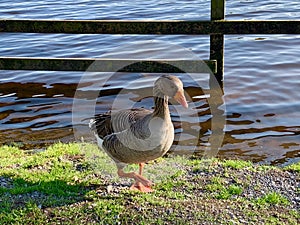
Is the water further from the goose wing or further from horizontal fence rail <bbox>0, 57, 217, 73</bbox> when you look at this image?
the goose wing

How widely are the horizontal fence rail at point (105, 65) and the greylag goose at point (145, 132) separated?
2.54 m

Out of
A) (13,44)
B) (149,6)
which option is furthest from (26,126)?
(149,6)

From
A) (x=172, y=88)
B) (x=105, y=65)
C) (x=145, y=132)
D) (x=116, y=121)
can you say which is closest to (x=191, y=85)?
(x=105, y=65)

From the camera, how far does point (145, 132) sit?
237 inches

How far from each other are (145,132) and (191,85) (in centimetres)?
576

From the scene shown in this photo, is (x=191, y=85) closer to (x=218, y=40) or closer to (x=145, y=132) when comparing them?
(x=218, y=40)

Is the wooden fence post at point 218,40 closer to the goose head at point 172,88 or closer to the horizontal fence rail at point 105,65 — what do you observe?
the horizontal fence rail at point 105,65

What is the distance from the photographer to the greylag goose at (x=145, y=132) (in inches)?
237

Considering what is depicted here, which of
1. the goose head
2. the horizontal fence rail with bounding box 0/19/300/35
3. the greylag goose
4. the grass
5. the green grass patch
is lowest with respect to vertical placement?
the green grass patch

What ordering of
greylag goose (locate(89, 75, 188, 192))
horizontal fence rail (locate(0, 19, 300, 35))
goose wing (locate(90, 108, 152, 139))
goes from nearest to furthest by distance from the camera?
greylag goose (locate(89, 75, 188, 192)) < goose wing (locate(90, 108, 152, 139)) < horizontal fence rail (locate(0, 19, 300, 35))

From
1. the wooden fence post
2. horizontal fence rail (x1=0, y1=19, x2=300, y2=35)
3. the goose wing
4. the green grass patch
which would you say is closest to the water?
the wooden fence post

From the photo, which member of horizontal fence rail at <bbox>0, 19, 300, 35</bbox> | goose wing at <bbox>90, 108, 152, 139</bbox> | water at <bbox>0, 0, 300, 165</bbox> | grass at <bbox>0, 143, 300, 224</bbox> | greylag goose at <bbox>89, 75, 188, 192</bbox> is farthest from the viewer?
water at <bbox>0, 0, 300, 165</bbox>

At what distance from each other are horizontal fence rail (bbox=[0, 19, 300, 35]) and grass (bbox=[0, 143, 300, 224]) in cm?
233

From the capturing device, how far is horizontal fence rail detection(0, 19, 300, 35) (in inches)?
341
